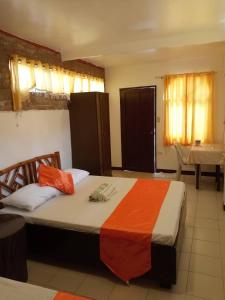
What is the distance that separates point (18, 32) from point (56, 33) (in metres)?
0.45

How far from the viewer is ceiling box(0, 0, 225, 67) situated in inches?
91.8

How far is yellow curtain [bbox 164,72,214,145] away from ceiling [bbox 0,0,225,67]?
104 cm

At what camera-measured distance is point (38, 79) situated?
3463 mm

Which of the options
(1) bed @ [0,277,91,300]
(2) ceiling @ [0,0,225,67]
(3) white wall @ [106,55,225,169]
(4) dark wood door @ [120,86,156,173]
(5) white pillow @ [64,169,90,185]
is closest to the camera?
(1) bed @ [0,277,91,300]

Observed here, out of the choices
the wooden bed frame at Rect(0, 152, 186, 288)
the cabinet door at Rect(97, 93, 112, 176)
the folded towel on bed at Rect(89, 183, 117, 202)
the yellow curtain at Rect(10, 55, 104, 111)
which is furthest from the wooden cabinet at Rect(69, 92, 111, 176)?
the wooden bed frame at Rect(0, 152, 186, 288)

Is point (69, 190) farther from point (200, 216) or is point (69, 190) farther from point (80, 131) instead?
point (200, 216)

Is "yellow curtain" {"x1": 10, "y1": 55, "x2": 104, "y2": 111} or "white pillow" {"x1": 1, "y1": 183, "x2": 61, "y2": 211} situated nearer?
"white pillow" {"x1": 1, "y1": 183, "x2": 61, "y2": 211}

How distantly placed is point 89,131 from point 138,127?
5.74 ft

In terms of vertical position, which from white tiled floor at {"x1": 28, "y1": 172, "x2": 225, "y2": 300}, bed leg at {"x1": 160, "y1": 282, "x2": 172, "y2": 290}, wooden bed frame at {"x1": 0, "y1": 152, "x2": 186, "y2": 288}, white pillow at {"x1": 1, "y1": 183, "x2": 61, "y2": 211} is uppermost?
white pillow at {"x1": 1, "y1": 183, "x2": 61, "y2": 211}

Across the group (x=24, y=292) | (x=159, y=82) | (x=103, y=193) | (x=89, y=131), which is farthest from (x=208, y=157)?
(x=24, y=292)

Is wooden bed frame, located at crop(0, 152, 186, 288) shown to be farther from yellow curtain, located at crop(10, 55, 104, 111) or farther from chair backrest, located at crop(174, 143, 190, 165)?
chair backrest, located at crop(174, 143, 190, 165)

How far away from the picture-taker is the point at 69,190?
3053 mm

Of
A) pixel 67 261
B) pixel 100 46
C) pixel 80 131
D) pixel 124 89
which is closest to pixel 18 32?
pixel 100 46

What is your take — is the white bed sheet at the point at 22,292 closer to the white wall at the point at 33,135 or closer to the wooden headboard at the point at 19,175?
the wooden headboard at the point at 19,175
